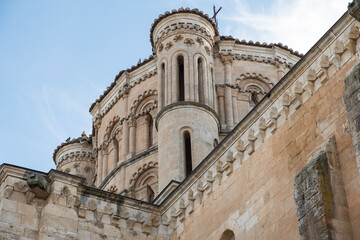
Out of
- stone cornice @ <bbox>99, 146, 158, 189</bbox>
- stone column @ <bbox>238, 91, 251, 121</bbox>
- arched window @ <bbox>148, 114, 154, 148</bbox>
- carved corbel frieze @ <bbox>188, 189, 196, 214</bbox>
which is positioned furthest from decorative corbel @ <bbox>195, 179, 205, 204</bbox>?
arched window @ <bbox>148, 114, 154, 148</bbox>

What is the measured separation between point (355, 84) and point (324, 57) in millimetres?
2112

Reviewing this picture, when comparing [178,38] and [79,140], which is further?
[79,140]

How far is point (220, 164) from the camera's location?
60.1 feet

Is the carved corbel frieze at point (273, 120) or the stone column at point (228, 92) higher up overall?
the stone column at point (228, 92)

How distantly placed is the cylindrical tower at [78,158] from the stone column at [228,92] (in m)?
8.33

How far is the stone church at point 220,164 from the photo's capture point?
1420 cm

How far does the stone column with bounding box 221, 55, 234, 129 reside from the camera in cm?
2894

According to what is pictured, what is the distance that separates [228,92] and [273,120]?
13309mm

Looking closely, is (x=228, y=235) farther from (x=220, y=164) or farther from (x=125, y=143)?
(x=125, y=143)

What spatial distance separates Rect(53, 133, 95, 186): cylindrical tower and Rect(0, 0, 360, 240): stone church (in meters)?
4.82

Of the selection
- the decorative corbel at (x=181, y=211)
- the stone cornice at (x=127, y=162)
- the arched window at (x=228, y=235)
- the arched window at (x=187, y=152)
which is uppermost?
the stone cornice at (x=127, y=162)

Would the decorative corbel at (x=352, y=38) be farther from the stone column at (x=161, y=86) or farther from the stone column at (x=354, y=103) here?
the stone column at (x=161, y=86)

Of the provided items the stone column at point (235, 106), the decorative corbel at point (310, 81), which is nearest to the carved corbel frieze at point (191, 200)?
the decorative corbel at point (310, 81)

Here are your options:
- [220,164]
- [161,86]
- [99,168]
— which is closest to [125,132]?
[99,168]
